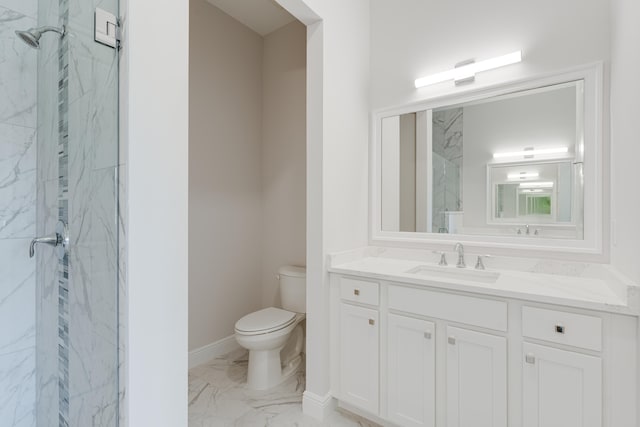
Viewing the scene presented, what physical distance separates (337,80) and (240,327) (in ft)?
5.61

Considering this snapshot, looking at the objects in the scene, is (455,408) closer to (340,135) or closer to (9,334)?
(340,135)

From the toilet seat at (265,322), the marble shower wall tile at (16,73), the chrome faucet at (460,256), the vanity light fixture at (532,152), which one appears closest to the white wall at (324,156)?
the toilet seat at (265,322)

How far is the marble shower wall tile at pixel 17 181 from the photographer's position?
1.38m

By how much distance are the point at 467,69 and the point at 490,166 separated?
61 centimetres

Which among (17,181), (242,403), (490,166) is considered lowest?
(242,403)

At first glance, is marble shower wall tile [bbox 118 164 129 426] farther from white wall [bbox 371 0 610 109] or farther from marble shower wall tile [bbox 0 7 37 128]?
white wall [bbox 371 0 610 109]

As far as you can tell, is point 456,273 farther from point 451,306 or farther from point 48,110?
point 48,110

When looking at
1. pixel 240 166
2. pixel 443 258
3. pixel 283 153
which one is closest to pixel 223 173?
pixel 240 166

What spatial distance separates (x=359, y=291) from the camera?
1.77m

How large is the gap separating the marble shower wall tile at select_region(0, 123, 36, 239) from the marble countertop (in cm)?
151

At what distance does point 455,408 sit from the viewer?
1469 millimetres

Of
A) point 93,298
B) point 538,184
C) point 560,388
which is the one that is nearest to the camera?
point 93,298

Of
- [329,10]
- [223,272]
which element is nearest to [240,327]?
[223,272]

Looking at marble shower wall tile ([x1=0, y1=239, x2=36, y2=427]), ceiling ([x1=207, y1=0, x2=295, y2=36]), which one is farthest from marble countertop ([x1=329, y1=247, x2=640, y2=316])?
ceiling ([x1=207, y1=0, x2=295, y2=36])
